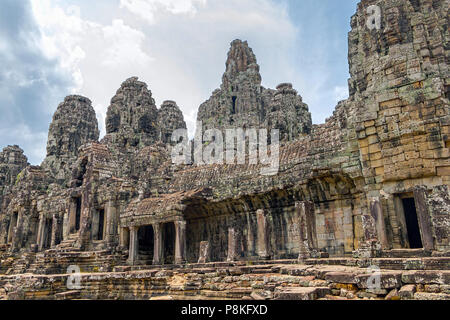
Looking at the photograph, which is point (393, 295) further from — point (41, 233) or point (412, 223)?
point (41, 233)

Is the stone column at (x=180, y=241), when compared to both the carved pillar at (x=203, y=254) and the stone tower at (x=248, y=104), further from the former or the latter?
the stone tower at (x=248, y=104)

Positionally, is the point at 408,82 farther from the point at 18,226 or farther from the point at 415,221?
the point at 18,226

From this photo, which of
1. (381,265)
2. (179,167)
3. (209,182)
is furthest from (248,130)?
(381,265)

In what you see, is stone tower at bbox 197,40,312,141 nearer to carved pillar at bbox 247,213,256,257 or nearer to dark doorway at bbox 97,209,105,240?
dark doorway at bbox 97,209,105,240

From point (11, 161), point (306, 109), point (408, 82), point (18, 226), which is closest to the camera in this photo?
point (408, 82)

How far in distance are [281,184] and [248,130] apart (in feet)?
113

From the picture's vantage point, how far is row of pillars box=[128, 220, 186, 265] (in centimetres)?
1769

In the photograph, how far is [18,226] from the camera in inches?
1212

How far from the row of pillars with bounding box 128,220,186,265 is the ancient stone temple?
0.06 meters

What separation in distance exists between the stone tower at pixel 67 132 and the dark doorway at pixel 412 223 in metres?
33.7

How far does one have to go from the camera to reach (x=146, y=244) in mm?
21766

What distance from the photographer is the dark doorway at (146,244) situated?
20859 millimetres

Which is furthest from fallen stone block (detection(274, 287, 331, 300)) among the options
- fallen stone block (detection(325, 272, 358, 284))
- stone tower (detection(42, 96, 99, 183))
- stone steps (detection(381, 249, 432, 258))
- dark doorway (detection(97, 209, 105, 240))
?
stone tower (detection(42, 96, 99, 183))

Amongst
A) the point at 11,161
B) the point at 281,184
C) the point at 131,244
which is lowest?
the point at 131,244
